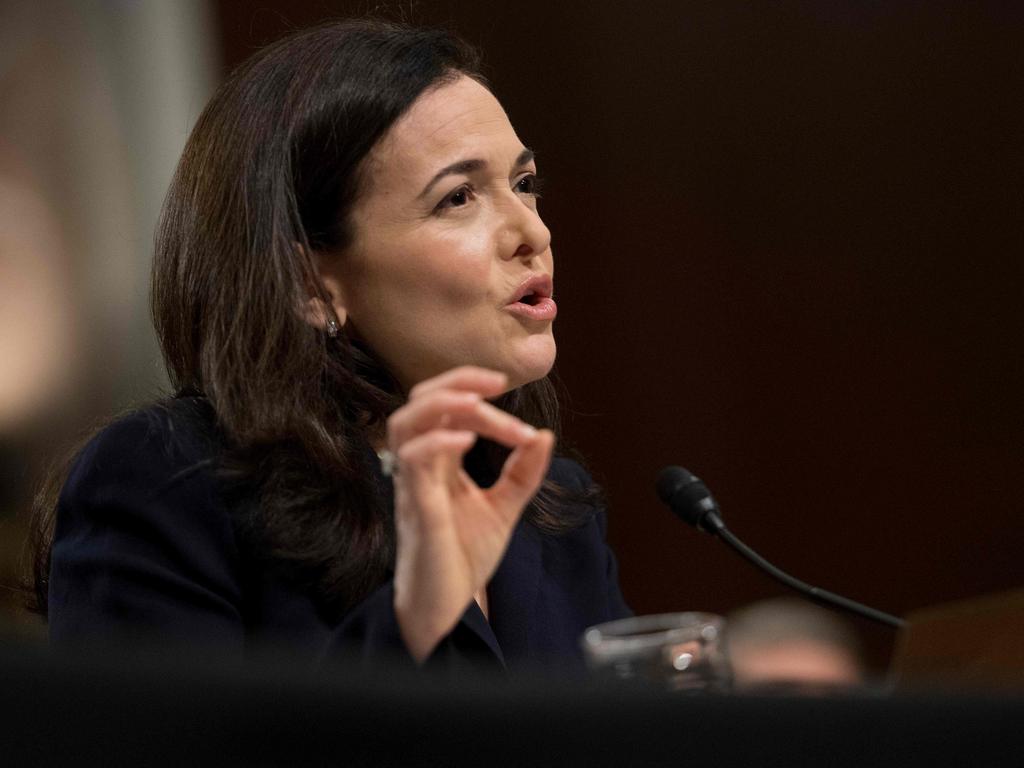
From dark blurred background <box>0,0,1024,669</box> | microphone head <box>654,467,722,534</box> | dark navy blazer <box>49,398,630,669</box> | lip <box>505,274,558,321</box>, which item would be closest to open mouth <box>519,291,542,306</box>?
lip <box>505,274,558,321</box>

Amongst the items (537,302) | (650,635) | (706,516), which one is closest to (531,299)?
(537,302)

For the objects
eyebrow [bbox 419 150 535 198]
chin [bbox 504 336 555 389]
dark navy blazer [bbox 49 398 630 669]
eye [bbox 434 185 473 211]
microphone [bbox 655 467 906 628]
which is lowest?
microphone [bbox 655 467 906 628]

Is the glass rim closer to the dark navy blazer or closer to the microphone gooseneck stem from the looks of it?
the dark navy blazer

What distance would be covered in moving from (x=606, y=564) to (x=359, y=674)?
1.56 metres

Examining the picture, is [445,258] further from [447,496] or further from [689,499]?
[447,496]

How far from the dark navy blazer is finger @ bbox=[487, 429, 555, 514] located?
19cm

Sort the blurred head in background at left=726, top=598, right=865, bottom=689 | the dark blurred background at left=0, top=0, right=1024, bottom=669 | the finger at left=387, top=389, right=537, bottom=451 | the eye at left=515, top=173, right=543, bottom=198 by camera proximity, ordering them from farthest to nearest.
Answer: the dark blurred background at left=0, top=0, right=1024, bottom=669
the eye at left=515, top=173, right=543, bottom=198
the blurred head in background at left=726, top=598, right=865, bottom=689
the finger at left=387, top=389, right=537, bottom=451

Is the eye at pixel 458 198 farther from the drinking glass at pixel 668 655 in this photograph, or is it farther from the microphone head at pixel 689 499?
the drinking glass at pixel 668 655

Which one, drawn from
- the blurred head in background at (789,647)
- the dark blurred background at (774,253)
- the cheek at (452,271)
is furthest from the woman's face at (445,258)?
the dark blurred background at (774,253)

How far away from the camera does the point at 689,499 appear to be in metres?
1.64

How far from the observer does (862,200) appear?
3.41 m

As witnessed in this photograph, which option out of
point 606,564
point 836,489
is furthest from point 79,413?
point 836,489

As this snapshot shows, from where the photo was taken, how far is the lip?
5.59ft

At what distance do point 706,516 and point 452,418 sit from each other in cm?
59
